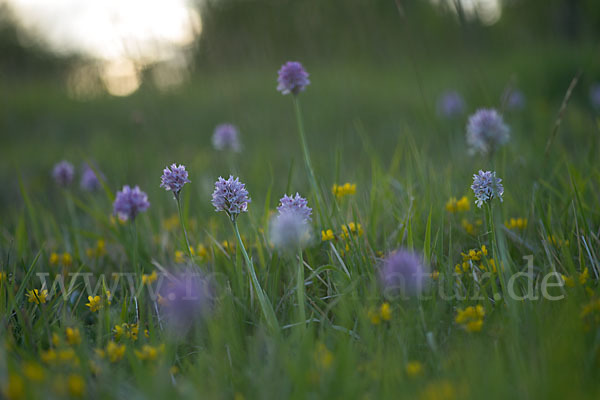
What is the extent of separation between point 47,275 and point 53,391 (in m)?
1.11

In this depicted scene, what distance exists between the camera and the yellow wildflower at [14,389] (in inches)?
35.9

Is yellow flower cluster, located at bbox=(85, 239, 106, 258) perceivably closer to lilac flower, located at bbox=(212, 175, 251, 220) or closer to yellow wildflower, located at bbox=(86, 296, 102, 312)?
yellow wildflower, located at bbox=(86, 296, 102, 312)

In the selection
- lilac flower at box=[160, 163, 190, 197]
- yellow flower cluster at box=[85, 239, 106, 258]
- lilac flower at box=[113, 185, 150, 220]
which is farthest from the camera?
yellow flower cluster at box=[85, 239, 106, 258]

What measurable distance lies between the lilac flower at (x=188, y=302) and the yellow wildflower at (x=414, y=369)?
0.58 m

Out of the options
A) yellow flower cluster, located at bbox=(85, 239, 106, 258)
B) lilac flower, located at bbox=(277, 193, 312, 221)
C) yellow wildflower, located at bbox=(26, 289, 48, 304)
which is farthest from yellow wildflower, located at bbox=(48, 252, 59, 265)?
lilac flower, located at bbox=(277, 193, 312, 221)

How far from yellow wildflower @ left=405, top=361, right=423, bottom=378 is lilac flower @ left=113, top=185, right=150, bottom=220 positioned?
1120 millimetres

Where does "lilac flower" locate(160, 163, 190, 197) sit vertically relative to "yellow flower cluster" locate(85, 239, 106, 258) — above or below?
above

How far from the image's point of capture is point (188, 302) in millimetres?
1355

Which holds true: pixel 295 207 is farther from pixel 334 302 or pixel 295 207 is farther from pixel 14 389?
pixel 14 389

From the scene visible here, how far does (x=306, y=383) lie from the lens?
1.03m

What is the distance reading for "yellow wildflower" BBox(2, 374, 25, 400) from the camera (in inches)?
35.9

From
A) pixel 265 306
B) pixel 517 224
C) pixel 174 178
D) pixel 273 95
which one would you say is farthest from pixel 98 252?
pixel 273 95

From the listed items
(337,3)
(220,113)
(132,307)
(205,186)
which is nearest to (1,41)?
(337,3)

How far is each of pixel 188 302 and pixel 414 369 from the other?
0.72m
